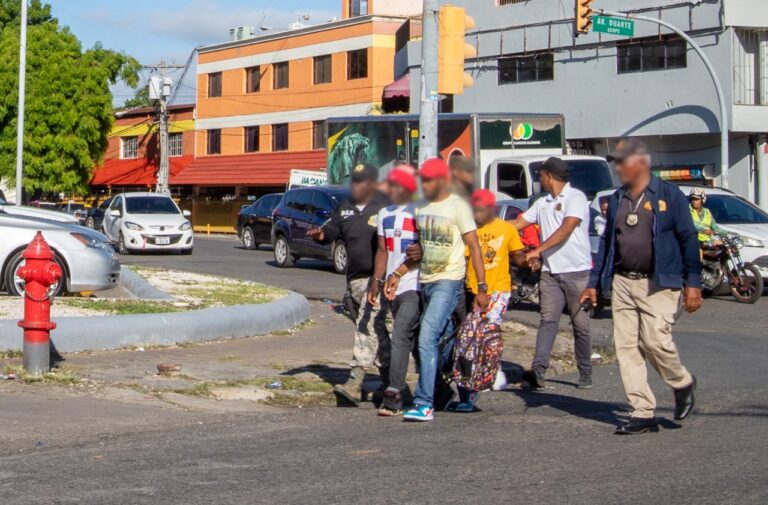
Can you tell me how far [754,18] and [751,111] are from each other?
90.4 inches

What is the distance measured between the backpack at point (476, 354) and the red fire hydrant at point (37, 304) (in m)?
3.40

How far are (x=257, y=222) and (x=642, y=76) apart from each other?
36.3 feet

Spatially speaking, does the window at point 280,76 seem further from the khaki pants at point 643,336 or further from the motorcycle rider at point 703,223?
the khaki pants at point 643,336

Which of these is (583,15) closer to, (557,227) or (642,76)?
(642,76)

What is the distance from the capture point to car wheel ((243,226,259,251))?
31219 millimetres

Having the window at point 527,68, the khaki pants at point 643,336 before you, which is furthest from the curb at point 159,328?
the window at point 527,68

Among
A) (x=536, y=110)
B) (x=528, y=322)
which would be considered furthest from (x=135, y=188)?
(x=528, y=322)

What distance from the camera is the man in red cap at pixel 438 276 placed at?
7.67 m

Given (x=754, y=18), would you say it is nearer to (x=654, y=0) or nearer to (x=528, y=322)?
(x=654, y=0)

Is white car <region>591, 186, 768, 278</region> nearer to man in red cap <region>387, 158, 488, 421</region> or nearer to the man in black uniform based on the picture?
the man in black uniform

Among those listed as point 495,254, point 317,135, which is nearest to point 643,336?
point 495,254

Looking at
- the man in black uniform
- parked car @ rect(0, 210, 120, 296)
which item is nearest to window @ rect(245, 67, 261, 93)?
parked car @ rect(0, 210, 120, 296)

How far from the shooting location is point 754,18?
29109 mm

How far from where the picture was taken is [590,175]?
21.1m
